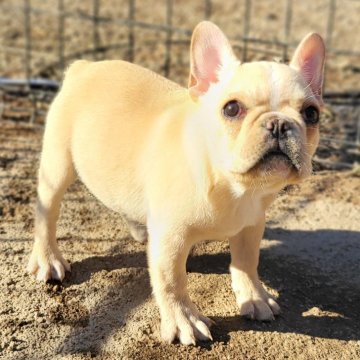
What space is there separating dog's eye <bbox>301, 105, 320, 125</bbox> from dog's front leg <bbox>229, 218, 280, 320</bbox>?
0.72 meters

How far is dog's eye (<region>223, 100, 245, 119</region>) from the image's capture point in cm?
255

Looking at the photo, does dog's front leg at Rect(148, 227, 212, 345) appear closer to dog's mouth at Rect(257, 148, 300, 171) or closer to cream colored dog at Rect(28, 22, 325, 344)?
cream colored dog at Rect(28, 22, 325, 344)

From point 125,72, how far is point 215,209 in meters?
1.00

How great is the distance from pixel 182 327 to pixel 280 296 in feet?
2.29

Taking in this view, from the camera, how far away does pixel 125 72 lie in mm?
3406

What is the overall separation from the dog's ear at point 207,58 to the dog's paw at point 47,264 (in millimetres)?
1219

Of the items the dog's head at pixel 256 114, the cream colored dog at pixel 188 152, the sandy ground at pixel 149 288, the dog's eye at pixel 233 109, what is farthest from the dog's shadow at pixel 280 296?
the dog's eye at pixel 233 109

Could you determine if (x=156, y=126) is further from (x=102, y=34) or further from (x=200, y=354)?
(x=102, y=34)

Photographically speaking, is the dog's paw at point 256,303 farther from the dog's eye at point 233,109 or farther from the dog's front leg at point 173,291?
the dog's eye at point 233,109

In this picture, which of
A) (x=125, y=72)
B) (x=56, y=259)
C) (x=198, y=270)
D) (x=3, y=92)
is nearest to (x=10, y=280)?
(x=56, y=259)

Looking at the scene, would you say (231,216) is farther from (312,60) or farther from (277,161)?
(312,60)

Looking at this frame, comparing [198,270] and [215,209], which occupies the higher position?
[215,209]

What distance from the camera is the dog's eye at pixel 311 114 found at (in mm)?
2580

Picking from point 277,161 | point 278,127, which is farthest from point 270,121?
point 277,161
